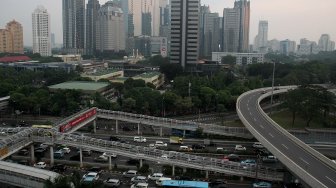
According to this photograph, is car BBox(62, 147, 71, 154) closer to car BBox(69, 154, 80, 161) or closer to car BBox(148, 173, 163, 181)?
car BBox(69, 154, 80, 161)

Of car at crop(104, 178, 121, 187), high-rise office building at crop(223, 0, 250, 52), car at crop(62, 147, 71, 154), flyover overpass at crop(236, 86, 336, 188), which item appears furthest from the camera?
high-rise office building at crop(223, 0, 250, 52)

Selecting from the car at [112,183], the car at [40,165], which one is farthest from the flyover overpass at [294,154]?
the car at [40,165]

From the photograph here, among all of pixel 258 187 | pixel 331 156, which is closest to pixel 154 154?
pixel 258 187

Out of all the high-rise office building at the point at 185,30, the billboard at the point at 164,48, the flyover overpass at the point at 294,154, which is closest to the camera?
the flyover overpass at the point at 294,154

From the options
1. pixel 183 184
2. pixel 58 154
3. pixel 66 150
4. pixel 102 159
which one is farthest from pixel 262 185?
pixel 66 150

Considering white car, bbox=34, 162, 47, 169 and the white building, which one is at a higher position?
the white building

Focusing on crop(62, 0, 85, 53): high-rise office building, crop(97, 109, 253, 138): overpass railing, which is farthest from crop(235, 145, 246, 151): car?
crop(62, 0, 85, 53): high-rise office building

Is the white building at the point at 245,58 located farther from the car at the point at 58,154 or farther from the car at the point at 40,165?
the car at the point at 40,165
